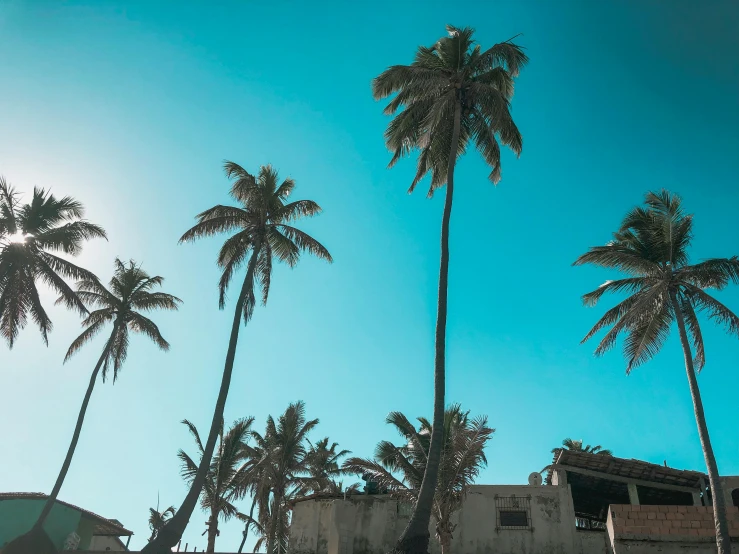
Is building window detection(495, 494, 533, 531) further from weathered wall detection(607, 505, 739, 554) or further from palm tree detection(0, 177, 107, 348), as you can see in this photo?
palm tree detection(0, 177, 107, 348)

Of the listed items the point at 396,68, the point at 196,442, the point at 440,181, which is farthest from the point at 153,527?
the point at 396,68

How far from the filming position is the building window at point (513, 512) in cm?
2480

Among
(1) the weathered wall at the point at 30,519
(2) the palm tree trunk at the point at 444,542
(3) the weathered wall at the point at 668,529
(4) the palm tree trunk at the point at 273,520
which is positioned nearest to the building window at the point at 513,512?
(2) the palm tree trunk at the point at 444,542

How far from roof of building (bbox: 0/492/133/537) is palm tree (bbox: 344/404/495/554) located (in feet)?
63.0

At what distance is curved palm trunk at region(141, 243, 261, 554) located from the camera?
1777cm

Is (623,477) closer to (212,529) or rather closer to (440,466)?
(440,466)

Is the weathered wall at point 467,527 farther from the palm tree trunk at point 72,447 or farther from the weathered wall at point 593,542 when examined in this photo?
the palm tree trunk at point 72,447

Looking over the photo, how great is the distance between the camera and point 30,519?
102ft

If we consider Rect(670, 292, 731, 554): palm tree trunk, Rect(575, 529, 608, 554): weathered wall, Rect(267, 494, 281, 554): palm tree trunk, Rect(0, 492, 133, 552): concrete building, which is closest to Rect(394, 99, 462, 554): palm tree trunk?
Rect(670, 292, 731, 554): palm tree trunk

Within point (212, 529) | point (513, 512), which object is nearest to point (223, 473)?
point (212, 529)

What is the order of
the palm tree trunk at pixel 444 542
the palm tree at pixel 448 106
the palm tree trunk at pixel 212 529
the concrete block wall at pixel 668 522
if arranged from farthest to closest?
the palm tree trunk at pixel 212 529
the palm tree trunk at pixel 444 542
the concrete block wall at pixel 668 522
the palm tree at pixel 448 106

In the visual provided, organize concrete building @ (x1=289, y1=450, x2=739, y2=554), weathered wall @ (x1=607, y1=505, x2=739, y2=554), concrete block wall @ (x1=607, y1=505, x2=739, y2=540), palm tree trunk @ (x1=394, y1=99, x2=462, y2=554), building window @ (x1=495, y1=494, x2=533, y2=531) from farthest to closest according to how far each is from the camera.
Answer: building window @ (x1=495, y1=494, x2=533, y2=531)
concrete building @ (x1=289, y1=450, x2=739, y2=554)
concrete block wall @ (x1=607, y1=505, x2=739, y2=540)
weathered wall @ (x1=607, y1=505, x2=739, y2=554)
palm tree trunk @ (x1=394, y1=99, x2=462, y2=554)

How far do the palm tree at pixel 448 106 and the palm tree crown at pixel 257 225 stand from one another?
4831 mm

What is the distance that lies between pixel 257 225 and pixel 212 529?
1632 centimetres
